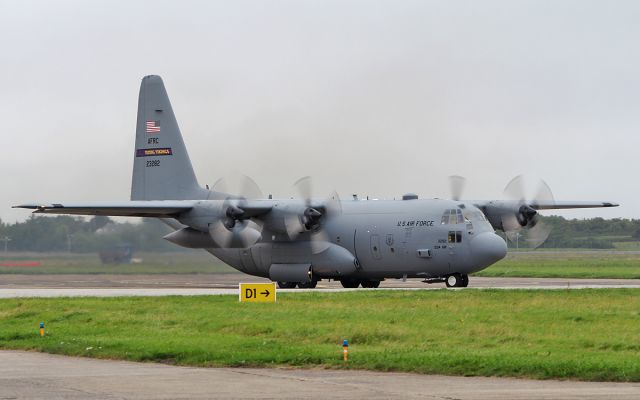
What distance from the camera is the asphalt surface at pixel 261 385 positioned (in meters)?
15.1

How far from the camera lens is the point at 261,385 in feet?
53.6

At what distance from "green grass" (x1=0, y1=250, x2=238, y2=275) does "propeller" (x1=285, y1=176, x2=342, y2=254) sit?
4.92 meters

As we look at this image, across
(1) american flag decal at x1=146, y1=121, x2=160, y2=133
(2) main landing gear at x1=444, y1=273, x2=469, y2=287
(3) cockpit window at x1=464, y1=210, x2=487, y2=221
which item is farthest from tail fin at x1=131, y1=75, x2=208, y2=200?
(3) cockpit window at x1=464, y1=210, x2=487, y2=221

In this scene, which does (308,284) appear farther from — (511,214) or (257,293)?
(257,293)

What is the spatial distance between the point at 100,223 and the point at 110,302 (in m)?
15.1

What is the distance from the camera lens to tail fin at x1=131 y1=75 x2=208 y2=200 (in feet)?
167

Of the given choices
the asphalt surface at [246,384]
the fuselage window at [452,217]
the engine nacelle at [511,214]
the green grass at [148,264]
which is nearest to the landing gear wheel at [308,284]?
the green grass at [148,264]

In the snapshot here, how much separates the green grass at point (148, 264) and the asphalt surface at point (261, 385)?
2763 cm

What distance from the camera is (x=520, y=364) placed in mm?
18016

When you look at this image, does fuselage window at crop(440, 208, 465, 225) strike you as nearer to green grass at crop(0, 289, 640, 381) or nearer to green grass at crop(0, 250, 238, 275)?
green grass at crop(0, 289, 640, 381)

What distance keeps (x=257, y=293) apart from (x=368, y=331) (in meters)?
10.1

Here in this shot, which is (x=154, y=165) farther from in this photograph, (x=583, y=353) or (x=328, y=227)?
(x=583, y=353)

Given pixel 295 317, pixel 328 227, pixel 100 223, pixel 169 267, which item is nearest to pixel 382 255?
pixel 328 227

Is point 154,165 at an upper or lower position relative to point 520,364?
upper
